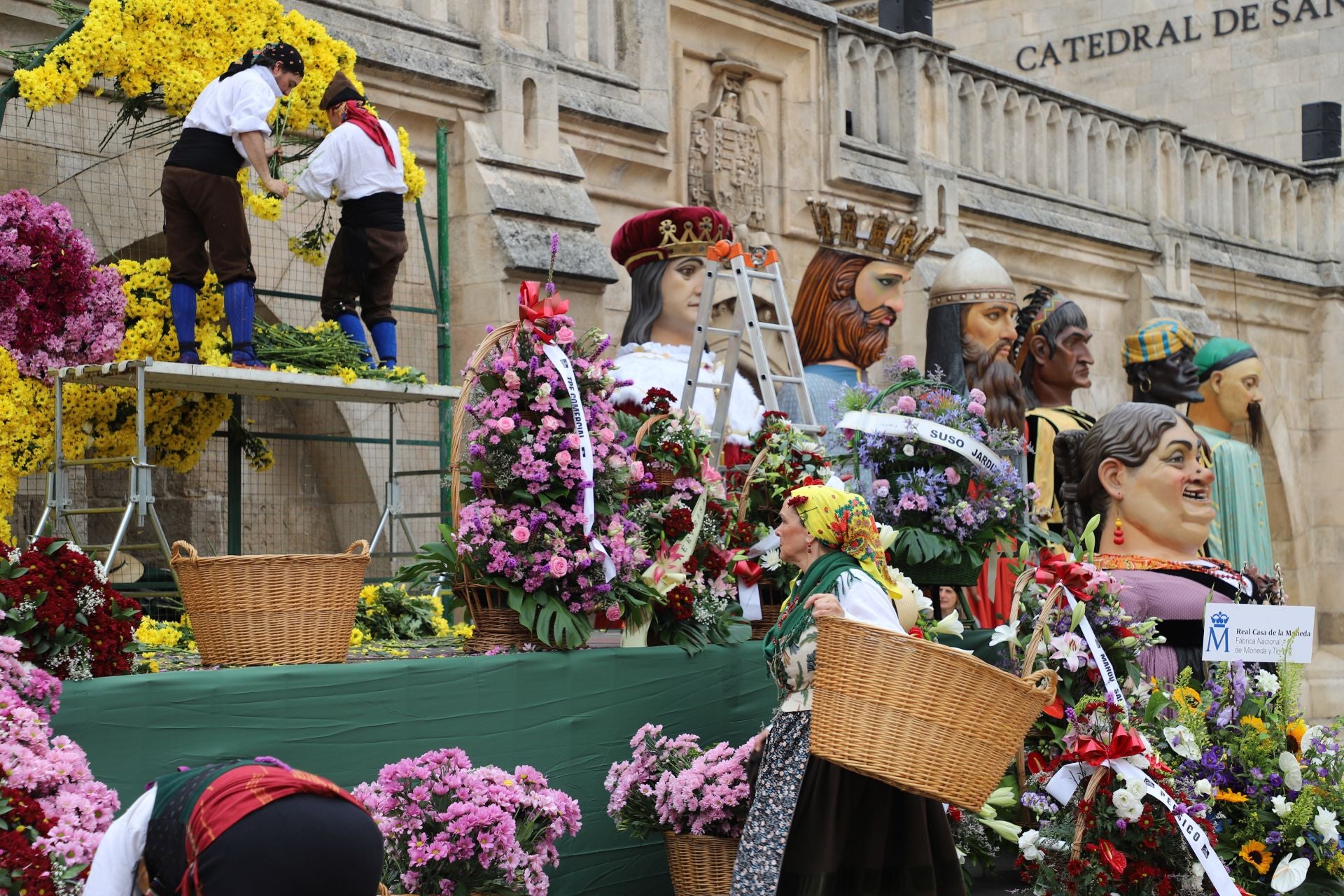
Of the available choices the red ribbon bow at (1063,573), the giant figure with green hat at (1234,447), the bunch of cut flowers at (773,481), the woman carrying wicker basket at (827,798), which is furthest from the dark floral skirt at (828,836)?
the giant figure with green hat at (1234,447)

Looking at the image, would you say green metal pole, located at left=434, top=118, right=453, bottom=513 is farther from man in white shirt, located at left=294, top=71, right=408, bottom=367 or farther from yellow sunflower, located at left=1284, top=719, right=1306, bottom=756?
yellow sunflower, located at left=1284, top=719, right=1306, bottom=756

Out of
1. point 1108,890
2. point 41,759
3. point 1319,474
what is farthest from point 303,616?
point 1319,474

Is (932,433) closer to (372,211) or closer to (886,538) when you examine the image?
(886,538)

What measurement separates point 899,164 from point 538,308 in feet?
24.0

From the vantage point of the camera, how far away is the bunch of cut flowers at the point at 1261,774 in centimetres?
541

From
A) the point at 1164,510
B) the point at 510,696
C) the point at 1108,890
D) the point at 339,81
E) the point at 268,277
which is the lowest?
the point at 1108,890

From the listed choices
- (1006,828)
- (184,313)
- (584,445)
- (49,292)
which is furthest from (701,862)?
(49,292)

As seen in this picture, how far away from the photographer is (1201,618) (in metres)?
6.02

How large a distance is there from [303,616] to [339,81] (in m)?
3.29

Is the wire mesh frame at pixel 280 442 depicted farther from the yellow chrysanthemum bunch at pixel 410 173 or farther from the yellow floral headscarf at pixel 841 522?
the yellow floral headscarf at pixel 841 522

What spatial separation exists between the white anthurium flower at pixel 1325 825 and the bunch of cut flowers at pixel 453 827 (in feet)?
7.76

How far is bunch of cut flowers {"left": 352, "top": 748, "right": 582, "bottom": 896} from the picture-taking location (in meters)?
4.77

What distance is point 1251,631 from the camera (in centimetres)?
562

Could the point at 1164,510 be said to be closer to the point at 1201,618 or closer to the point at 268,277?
the point at 1201,618
